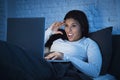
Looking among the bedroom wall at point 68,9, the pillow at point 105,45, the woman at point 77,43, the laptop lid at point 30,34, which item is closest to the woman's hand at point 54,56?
the woman at point 77,43

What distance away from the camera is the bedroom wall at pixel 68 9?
2309mm

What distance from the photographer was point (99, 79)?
1.80m

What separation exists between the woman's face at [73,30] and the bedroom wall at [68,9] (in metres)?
0.29

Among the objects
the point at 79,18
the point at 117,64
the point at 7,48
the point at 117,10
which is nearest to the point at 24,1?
the point at 79,18

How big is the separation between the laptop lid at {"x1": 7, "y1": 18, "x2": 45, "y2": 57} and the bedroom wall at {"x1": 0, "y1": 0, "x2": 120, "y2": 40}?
3.27 ft

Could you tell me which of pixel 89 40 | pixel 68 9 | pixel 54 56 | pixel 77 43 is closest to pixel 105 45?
pixel 89 40

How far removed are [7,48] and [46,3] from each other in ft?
4.82

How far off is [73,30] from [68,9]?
0.46 metres

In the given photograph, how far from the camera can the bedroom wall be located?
7.57 feet

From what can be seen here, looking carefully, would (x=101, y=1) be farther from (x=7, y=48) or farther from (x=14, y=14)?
(x=7, y=48)

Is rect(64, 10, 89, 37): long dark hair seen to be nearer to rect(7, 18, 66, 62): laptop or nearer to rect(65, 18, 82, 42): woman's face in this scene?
rect(65, 18, 82, 42): woman's face

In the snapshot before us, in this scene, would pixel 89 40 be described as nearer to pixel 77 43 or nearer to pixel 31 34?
pixel 77 43

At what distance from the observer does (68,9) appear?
2.53 m

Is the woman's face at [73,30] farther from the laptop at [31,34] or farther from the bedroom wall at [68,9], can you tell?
the laptop at [31,34]
